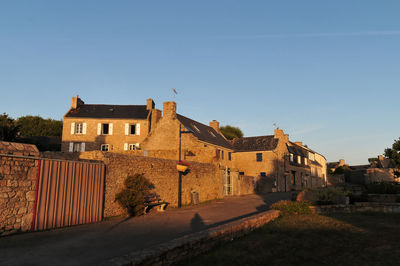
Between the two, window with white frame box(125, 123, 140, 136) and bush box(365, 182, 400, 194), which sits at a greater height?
window with white frame box(125, 123, 140, 136)

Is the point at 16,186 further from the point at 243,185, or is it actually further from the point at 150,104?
the point at 150,104

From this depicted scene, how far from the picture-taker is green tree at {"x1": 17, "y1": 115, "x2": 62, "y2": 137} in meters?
57.9

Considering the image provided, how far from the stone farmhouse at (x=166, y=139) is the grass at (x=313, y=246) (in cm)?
2089

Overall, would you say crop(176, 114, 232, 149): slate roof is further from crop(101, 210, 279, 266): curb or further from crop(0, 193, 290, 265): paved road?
crop(101, 210, 279, 266): curb

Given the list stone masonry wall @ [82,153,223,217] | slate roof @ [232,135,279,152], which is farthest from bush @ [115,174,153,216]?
slate roof @ [232,135,279,152]

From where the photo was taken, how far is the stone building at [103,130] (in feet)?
126

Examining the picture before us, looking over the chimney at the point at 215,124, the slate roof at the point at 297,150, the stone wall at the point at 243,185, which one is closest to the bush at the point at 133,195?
the stone wall at the point at 243,185

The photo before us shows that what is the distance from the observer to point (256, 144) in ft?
126

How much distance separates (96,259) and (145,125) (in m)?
33.8

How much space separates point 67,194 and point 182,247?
6380 millimetres

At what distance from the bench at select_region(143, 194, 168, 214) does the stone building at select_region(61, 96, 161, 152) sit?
2295 cm

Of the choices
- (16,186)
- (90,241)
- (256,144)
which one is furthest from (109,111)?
(90,241)

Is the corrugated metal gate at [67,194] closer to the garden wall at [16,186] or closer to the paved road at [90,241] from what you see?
the garden wall at [16,186]

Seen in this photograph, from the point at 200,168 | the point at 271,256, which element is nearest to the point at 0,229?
the point at 271,256
